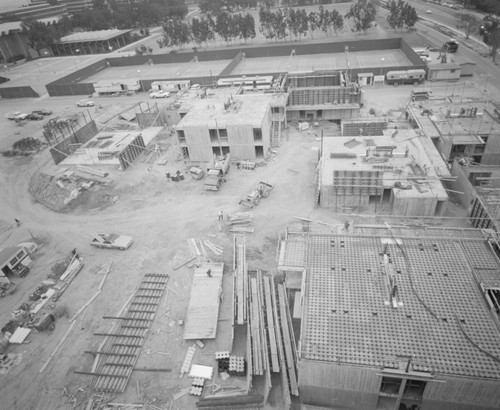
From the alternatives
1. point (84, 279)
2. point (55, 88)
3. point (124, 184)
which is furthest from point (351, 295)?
point (55, 88)

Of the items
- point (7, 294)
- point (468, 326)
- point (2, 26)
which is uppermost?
point (2, 26)

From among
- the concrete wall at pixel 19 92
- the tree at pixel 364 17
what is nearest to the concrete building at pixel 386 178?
the tree at pixel 364 17

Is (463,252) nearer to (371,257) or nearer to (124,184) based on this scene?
(371,257)

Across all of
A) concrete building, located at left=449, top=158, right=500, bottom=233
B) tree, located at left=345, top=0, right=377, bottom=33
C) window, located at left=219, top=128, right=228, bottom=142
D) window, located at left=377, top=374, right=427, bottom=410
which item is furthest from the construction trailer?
window, located at left=377, top=374, right=427, bottom=410

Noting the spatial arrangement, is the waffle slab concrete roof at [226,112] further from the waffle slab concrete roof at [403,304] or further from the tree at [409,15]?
the tree at [409,15]

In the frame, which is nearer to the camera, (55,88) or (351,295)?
(351,295)

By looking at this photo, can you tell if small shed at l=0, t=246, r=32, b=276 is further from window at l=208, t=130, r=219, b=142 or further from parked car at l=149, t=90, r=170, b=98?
parked car at l=149, t=90, r=170, b=98
